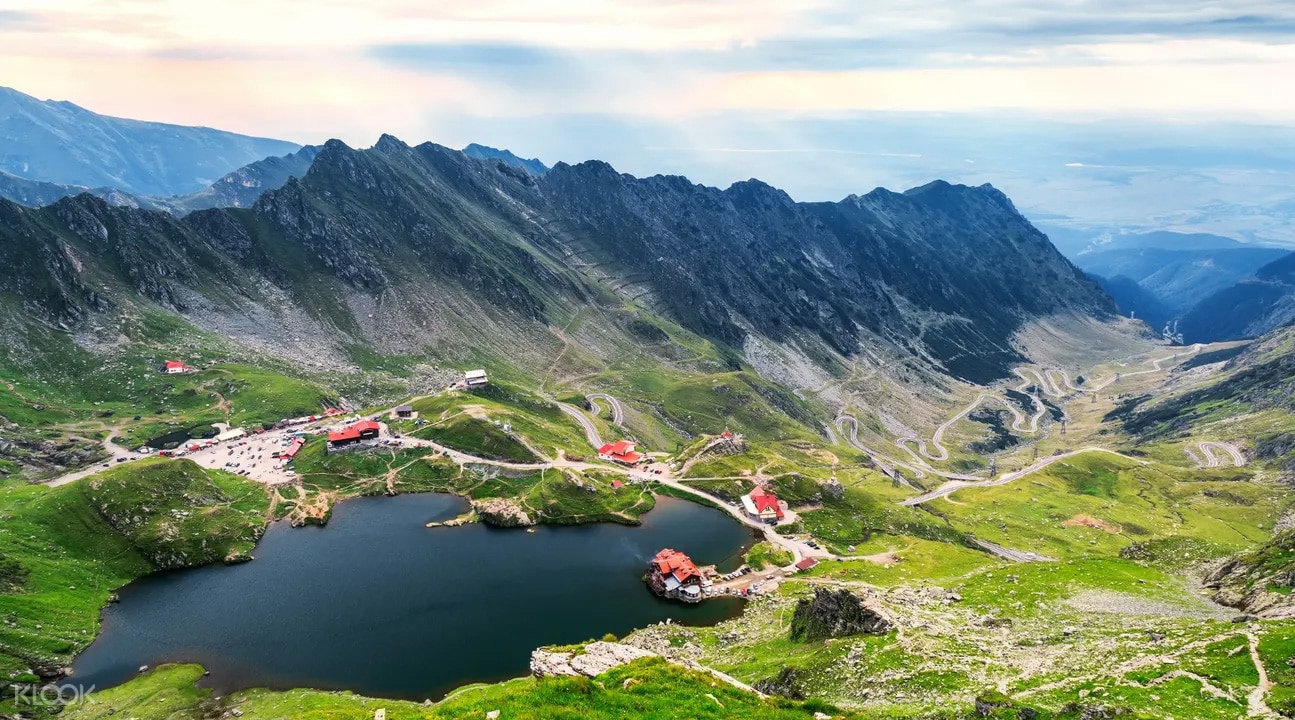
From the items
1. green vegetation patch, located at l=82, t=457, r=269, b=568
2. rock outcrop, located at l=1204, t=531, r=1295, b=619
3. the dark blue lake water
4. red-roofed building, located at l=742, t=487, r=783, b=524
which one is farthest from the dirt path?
green vegetation patch, located at l=82, t=457, r=269, b=568

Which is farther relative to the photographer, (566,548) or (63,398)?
(63,398)

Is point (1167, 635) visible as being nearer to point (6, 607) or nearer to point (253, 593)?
point (253, 593)

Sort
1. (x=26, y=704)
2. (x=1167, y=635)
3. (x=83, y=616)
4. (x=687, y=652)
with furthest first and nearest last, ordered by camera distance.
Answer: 1. (x=83, y=616)
2. (x=687, y=652)
3. (x=26, y=704)
4. (x=1167, y=635)

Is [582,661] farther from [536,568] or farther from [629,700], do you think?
[536,568]

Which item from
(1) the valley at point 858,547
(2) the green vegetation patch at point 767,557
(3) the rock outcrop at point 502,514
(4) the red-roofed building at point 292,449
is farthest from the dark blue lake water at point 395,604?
(4) the red-roofed building at point 292,449

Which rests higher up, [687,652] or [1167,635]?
[1167,635]

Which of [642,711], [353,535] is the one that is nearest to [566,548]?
[353,535]
